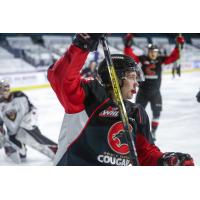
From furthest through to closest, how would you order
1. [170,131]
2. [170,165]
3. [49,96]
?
[49,96]
[170,131]
[170,165]

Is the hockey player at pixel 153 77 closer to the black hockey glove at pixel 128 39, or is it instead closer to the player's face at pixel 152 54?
the player's face at pixel 152 54

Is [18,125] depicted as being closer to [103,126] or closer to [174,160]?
[103,126]

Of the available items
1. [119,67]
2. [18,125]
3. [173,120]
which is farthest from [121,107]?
[173,120]

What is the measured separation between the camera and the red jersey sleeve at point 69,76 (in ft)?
4.40

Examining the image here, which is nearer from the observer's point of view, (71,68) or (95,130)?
(71,68)

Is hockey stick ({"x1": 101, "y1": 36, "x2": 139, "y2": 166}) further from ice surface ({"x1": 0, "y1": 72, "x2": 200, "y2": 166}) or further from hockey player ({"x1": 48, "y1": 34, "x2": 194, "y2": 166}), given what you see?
ice surface ({"x1": 0, "y1": 72, "x2": 200, "y2": 166})

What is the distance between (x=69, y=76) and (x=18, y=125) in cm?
166

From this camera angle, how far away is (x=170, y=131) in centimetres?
321

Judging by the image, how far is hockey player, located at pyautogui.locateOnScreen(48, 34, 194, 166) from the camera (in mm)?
1574

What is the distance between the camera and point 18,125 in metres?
2.95

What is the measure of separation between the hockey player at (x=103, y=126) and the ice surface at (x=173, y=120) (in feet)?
3.25
